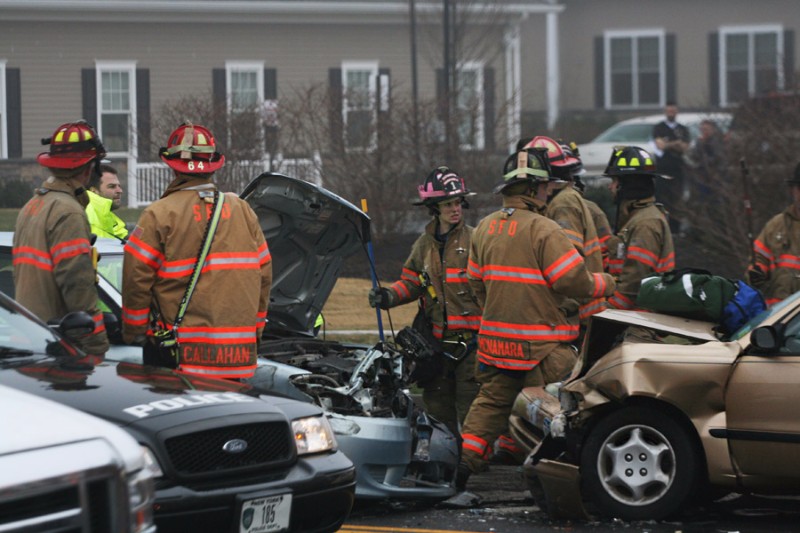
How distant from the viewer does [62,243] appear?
21.4 feet

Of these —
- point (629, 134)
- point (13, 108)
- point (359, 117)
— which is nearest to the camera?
point (359, 117)

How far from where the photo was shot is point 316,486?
5344 millimetres

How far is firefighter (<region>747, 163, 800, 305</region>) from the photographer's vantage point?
9.27m

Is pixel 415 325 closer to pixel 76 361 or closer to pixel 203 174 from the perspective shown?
pixel 203 174

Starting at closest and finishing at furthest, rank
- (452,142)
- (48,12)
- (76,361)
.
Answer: (76,361)
(452,142)
(48,12)

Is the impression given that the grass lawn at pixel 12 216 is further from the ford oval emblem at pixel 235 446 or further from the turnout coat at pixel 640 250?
the turnout coat at pixel 640 250

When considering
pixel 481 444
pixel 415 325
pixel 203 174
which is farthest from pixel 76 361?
pixel 415 325

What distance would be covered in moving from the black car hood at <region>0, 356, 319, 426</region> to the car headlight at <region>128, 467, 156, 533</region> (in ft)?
2.01

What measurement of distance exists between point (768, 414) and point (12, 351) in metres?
3.63

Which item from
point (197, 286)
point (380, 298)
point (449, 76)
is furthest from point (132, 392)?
point (449, 76)

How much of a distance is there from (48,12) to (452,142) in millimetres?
9815

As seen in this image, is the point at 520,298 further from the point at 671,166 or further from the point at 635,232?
the point at 671,166

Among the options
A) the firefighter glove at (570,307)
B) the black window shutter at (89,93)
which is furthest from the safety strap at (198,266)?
the black window shutter at (89,93)

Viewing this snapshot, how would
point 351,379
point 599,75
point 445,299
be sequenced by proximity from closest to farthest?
point 351,379, point 445,299, point 599,75
